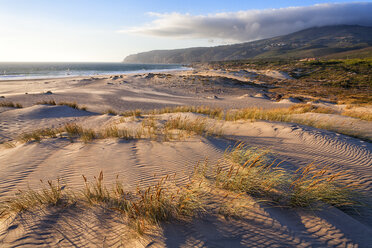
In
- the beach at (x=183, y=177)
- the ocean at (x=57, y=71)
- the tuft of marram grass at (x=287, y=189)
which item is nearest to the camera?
the beach at (x=183, y=177)

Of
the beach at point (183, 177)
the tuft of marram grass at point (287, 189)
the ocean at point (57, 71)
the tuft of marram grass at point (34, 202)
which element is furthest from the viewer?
the ocean at point (57, 71)

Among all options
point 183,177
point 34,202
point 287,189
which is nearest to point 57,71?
point 34,202

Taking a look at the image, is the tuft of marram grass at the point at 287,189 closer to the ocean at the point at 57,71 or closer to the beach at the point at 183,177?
the beach at the point at 183,177

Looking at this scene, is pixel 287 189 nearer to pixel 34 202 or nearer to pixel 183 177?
pixel 183 177

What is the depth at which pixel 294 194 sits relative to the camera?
2.72 metres

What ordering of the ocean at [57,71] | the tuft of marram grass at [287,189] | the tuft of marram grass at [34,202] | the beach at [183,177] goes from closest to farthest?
the beach at [183,177]
the tuft of marram grass at [34,202]
the tuft of marram grass at [287,189]
the ocean at [57,71]

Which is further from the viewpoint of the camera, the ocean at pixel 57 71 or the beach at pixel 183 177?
the ocean at pixel 57 71

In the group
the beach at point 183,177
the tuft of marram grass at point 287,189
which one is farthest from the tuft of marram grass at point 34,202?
the tuft of marram grass at point 287,189

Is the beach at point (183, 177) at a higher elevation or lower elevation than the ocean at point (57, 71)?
lower

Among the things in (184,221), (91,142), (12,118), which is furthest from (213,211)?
(12,118)

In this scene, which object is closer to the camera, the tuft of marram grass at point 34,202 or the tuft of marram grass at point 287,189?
the tuft of marram grass at point 34,202

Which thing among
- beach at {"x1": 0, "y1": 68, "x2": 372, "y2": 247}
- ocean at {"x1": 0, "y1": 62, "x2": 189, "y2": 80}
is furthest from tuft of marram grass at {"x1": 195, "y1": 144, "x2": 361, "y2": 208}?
ocean at {"x1": 0, "y1": 62, "x2": 189, "y2": 80}

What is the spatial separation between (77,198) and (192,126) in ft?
12.6

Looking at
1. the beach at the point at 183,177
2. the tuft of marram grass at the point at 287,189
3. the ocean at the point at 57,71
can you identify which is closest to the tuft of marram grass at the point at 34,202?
the beach at the point at 183,177
